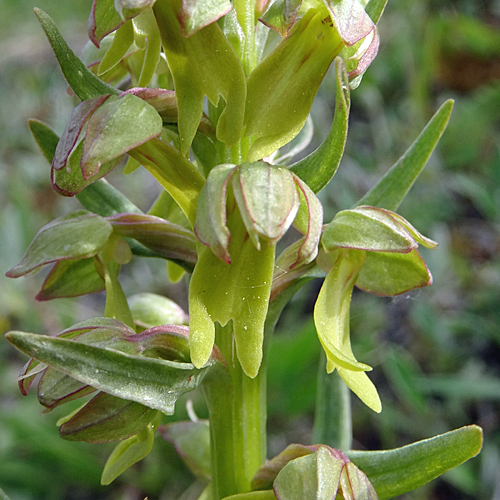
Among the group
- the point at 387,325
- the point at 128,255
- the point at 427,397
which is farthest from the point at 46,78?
the point at 128,255

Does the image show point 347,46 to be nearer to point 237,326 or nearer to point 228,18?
point 228,18

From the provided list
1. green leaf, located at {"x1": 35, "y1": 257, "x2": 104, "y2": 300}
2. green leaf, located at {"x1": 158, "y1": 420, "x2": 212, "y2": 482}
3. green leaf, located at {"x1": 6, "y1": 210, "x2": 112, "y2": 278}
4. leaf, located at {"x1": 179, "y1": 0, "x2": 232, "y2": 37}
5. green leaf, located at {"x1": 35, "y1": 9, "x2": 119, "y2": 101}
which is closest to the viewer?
leaf, located at {"x1": 179, "y1": 0, "x2": 232, "y2": 37}

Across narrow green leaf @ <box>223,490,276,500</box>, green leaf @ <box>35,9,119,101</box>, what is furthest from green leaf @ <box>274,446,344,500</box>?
green leaf @ <box>35,9,119,101</box>

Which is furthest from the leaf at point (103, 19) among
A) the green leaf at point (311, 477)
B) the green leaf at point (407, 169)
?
the green leaf at point (311, 477)

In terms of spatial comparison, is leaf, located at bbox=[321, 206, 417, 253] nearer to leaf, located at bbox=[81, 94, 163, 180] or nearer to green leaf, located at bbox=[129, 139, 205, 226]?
green leaf, located at bbox=[129, 139, 205, 226]

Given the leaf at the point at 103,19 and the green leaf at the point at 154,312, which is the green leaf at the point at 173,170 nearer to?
the leaf at the point at 103,19
